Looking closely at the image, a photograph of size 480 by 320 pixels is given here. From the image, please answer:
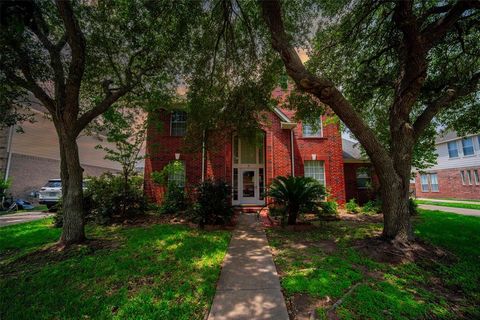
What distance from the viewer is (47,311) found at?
3045 mm

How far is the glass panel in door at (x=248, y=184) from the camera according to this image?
500 inches

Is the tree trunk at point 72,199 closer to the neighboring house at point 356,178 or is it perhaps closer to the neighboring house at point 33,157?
the neighboring house at point 33,157

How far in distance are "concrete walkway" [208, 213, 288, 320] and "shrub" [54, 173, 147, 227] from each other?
560cm

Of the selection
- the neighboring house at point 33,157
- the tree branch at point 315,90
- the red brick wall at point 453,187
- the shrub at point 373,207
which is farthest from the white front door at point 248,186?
the red brick wall at point 453,187

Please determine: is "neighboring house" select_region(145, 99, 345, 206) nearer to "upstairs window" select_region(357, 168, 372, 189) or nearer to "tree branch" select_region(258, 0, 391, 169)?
"upstairs window" select_region(357, 168, 372, 189)

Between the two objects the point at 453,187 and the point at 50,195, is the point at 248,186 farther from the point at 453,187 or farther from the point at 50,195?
the point at 453,187

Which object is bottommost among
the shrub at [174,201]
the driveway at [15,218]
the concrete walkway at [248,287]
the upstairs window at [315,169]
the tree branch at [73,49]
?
the concrete walkway at [248,287]

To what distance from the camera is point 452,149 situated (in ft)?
69.0

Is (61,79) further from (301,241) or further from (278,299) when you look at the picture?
(301,241)

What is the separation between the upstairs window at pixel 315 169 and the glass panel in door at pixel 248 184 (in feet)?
11.1

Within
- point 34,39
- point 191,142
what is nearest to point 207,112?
point 191,142

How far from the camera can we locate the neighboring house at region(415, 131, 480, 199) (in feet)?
61.4

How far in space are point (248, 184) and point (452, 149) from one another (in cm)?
2245

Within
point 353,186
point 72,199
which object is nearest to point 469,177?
point 353,186
